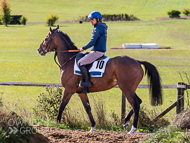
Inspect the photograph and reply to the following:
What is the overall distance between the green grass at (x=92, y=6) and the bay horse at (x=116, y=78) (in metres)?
105

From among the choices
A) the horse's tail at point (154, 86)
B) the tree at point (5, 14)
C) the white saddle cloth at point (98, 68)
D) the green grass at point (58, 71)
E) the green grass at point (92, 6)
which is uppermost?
the green grass at point (92, 6)

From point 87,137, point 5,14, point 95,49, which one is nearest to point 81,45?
point 95,49

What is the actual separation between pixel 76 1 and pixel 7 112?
14119 cm

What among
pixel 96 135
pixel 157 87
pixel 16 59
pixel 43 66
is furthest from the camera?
pixel 16 59

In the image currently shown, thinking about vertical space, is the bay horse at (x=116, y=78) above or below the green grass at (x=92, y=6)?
below

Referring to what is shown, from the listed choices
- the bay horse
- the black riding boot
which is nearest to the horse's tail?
the bay horse

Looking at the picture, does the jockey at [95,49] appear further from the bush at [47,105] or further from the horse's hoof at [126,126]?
the horse's hoof at [126,126]

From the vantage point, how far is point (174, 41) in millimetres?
43188

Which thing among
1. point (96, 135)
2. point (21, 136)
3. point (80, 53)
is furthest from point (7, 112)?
point (80, 53)

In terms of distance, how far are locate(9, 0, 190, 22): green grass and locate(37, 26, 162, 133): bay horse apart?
105120mm

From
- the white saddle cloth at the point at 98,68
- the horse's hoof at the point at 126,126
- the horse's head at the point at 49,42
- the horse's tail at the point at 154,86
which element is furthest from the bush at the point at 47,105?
the horse's tail at the point at 154,86

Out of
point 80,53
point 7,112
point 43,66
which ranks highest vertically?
point 80,53

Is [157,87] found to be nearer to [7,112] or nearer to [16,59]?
[7,112]

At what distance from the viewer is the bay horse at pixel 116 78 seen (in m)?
7.25
